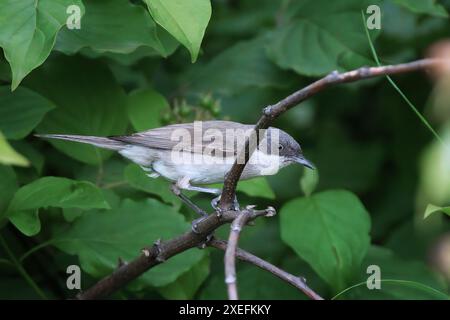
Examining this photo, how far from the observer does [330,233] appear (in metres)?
3.56

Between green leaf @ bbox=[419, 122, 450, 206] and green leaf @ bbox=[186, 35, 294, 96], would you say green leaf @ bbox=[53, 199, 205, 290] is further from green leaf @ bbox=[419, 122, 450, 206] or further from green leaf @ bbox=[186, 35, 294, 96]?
green leaf @ bbox=[419, 122, 450, 206]

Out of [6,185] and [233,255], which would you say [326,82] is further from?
[6,185]

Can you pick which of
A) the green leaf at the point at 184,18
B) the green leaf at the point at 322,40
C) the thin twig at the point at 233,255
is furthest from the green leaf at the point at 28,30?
the green leaf at the point at 322,40

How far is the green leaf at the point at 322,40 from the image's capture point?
421 centimetres

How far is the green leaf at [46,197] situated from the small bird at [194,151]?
63 centimetres

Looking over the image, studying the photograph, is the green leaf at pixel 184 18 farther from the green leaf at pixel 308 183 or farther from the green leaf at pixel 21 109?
the green leaf at pixel 308 183

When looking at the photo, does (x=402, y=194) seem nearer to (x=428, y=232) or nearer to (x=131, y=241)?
(x=428, y=232)

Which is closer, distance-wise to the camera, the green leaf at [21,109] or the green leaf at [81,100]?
the green leaf at [21,109]

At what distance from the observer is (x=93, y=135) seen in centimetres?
388

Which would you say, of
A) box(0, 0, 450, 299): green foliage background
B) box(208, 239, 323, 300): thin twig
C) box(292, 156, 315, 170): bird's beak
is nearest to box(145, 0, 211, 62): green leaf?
box(0, 0, 450, 299): green foliage background

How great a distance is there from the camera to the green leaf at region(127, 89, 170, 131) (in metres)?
3.94

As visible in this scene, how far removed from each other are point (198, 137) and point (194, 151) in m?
0.09

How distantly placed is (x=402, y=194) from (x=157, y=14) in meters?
A: 3.36

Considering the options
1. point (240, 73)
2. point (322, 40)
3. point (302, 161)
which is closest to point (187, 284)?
point (302, 161)
